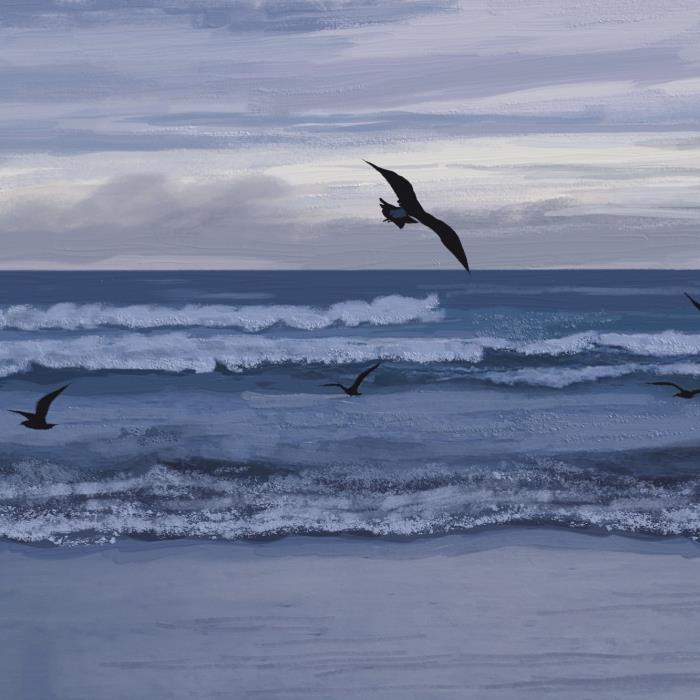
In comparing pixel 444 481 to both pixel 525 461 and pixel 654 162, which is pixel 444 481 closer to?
pixel 525 461

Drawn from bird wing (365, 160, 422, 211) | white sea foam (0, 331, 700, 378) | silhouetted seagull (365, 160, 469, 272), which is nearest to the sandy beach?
silhouetted seagull (365, 160, 469, 272)

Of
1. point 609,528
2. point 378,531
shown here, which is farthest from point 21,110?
point 609,528

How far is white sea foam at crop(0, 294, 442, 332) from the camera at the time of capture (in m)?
5.99

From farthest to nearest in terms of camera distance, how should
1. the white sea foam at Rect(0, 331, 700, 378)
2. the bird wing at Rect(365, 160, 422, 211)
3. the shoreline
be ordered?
the white sea foam at Rect(0, 331, 700, 378), the shoreline, the bird wing at Rect(365, 160, 422, 211)

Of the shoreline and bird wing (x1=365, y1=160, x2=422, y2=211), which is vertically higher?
bird wing (x1=365, y1=160, x2=422, y2=211)

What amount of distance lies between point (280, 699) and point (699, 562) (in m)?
1.61

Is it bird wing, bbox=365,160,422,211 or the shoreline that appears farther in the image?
the shoreline

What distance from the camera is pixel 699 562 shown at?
2.95m

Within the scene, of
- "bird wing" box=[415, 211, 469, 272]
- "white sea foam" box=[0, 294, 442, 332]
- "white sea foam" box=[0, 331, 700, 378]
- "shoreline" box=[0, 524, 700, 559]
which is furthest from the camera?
"white sea foam" box=[0, 294, 442, 332]

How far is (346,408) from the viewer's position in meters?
4.39

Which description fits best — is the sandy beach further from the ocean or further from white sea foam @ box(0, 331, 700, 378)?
white sea foam @ box(0, 331, 700, 378)

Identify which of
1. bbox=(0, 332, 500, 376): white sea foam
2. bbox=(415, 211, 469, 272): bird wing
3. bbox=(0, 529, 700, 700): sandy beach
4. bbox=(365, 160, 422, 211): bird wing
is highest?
bbox=(365, 160, 422, 211): bird wing

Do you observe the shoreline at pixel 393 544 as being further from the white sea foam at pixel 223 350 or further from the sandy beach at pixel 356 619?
the white sea foam at pixel 223 350

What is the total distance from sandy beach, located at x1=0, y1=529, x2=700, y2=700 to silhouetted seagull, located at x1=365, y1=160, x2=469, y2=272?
1.21 metres
